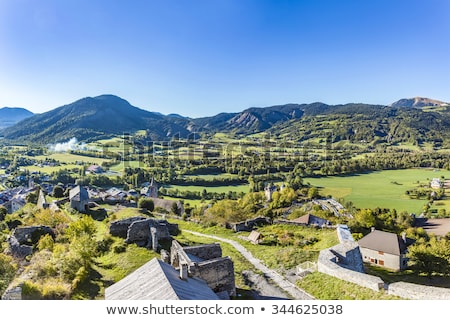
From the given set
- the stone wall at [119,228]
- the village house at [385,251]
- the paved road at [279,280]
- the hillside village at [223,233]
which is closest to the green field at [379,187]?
the hillside village at [223,233]

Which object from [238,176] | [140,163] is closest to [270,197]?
[238,176]

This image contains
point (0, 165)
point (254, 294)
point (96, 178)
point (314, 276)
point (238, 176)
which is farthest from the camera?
point (0, 165)

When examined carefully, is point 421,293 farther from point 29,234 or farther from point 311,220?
point 29,234

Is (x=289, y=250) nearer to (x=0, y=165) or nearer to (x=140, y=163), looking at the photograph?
(x=140, y=163)

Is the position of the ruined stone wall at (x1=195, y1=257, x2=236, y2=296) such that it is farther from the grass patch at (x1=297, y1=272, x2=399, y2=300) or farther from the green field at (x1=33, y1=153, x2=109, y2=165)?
the green field at (x1=33, y1=153, x2=109, y2=165)

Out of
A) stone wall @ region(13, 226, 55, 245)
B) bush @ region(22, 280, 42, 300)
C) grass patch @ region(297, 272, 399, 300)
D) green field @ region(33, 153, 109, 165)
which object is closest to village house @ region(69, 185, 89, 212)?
stone wall @ region(13, 226, 55, 245)

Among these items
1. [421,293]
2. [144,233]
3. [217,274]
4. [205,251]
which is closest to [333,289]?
[421,293]
